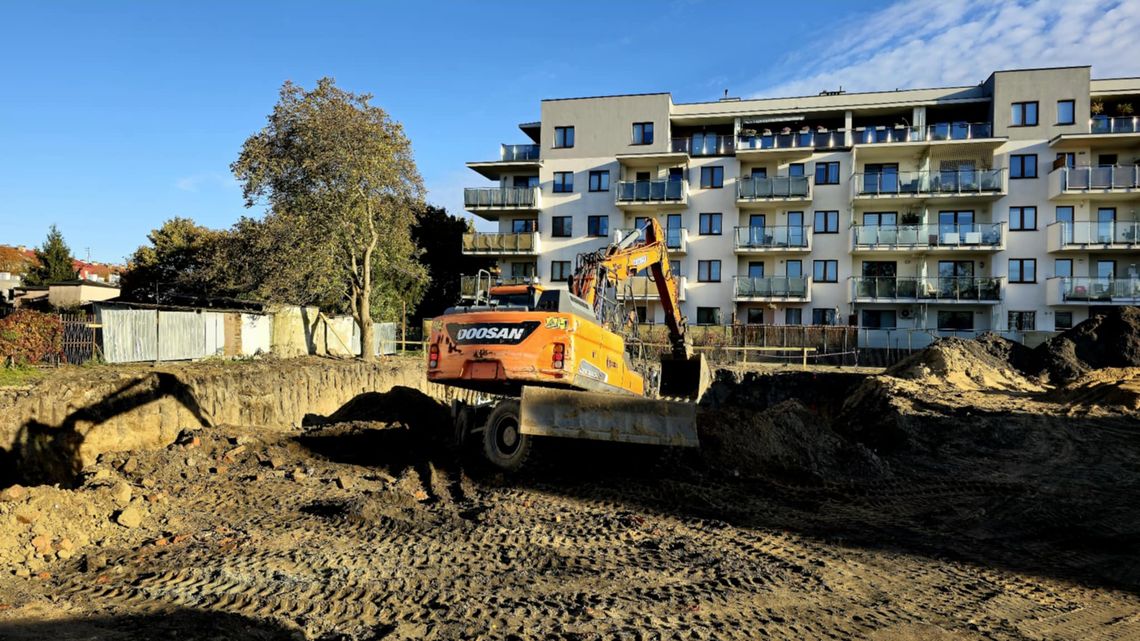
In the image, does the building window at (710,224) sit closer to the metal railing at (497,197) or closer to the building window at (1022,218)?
the metal railing at (497,197)

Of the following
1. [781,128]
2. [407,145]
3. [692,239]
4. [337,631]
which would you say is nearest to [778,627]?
[337,631]

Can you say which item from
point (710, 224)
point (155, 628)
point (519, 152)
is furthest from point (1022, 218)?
point (155, 628)

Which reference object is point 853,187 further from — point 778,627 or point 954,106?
point 778,627

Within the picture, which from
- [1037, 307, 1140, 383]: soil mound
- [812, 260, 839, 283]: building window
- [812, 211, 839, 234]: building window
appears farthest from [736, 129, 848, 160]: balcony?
[1037, 307, 1140, 383]: soil mound

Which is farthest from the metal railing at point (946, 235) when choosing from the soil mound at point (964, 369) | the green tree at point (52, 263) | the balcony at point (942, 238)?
the green tree at point (52, 263)

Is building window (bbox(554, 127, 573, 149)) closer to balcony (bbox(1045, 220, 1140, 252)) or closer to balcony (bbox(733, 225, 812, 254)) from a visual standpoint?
balcony (bbox(733, 225, 812, 254))

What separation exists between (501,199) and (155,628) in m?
40.0

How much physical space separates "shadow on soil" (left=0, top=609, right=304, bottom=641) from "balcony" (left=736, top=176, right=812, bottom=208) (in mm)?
38548

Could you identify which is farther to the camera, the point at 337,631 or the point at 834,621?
the point at 834,621

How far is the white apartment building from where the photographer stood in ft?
124

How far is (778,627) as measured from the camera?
582cm

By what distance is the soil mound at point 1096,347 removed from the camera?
24766mm

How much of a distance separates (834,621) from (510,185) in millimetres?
41645

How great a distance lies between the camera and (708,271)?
138ft
